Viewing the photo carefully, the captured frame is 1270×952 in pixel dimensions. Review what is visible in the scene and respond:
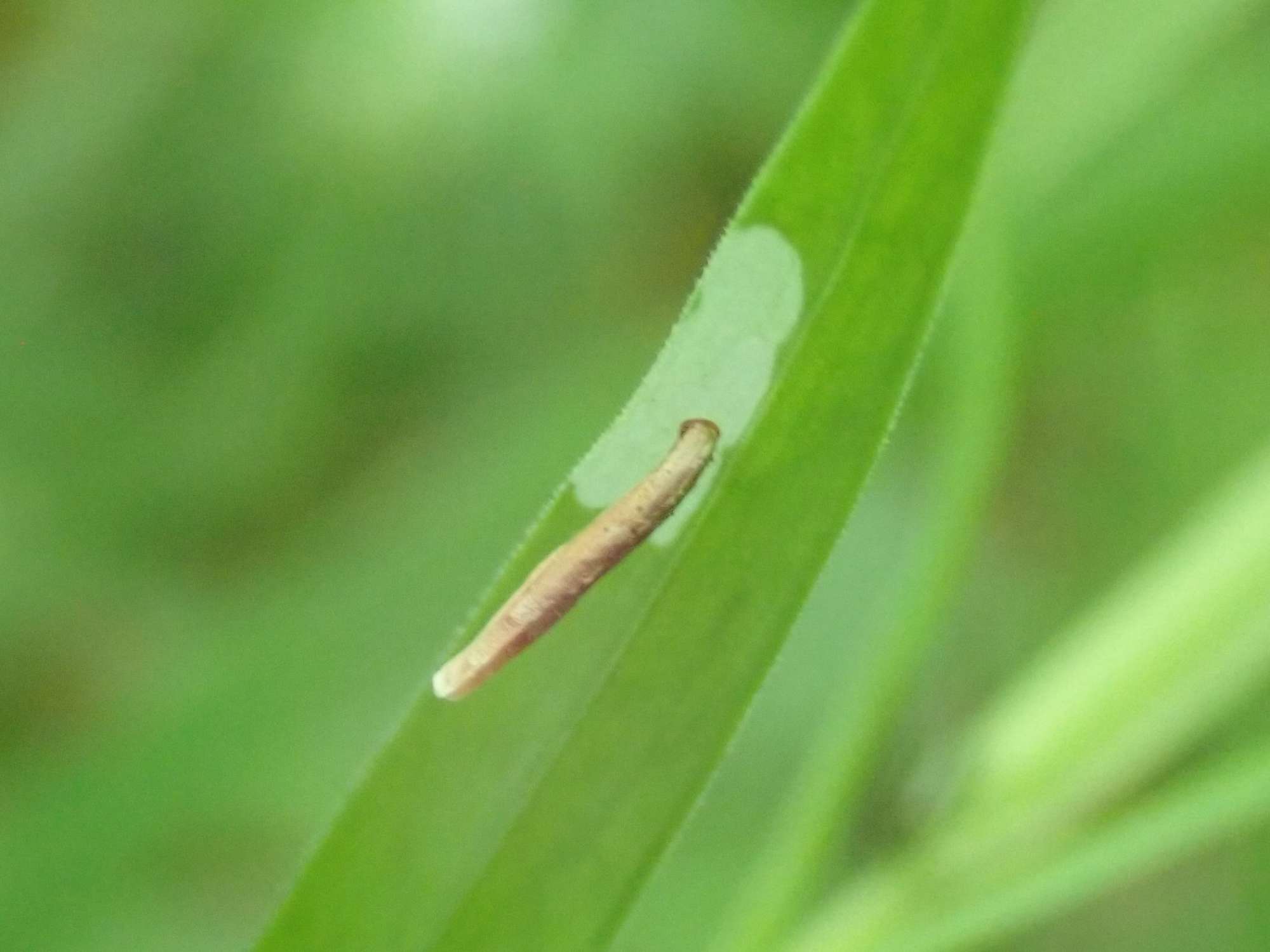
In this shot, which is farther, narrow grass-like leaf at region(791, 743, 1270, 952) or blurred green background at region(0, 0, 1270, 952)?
blurred green background at region(0, 0, 1270, 952)

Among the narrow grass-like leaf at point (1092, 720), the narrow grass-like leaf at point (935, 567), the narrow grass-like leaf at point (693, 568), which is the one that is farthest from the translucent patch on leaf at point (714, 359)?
the narrow grass-like leaf at point (1092, 720)

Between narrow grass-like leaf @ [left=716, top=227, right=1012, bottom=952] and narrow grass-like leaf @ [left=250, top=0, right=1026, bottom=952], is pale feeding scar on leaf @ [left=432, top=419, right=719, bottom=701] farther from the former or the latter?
narrow grass-like leaf @ [left=716, top=227, right=1012, bottom=952]

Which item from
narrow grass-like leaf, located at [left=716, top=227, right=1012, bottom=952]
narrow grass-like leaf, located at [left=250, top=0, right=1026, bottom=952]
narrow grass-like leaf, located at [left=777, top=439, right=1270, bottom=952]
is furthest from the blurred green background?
narrow grass-like leaf, located at [left=250, top=0, right=1026, bottom=952]

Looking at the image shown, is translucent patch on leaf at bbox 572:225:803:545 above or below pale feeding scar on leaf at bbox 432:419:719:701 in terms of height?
above

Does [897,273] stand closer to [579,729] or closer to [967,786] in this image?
[579,729]

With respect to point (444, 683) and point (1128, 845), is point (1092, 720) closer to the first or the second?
point (1128, 845)

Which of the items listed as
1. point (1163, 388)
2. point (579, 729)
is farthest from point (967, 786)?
point (1163, 388)

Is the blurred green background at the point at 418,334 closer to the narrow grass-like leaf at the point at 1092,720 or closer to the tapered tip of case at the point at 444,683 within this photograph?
the narrow grass-like leaf at the point at 1092,720
